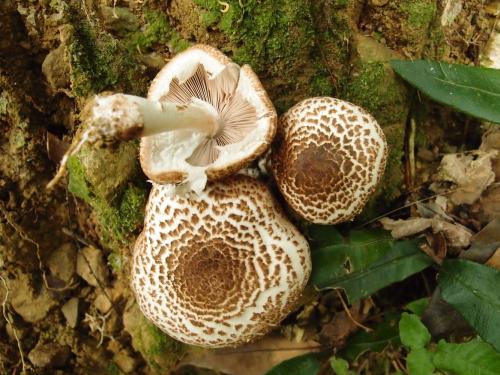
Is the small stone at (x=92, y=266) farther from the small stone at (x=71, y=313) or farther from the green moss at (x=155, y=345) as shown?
the green moss at (x=155, y=345)

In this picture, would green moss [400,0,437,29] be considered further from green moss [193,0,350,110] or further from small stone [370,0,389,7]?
green moss [193,0,350,110]

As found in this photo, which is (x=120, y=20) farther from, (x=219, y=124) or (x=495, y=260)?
(x=495, y=260)

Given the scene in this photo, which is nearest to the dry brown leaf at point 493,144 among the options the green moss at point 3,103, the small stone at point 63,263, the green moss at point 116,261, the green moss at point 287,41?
the green moss at point 287,41

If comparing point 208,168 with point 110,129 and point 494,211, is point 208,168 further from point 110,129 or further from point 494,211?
point 494,211

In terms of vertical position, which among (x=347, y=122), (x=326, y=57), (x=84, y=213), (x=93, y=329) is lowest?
(x=93, y=329)

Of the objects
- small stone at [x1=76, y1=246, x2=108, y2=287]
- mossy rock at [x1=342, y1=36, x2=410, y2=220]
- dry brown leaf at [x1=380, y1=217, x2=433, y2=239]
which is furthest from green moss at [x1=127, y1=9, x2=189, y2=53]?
dry brown leaf at [x1=380, y1=217, x2=433, y2=239]

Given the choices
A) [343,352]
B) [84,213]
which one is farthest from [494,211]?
[84,213]
